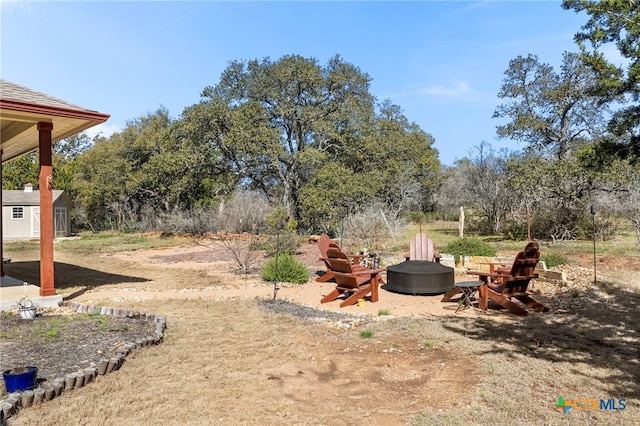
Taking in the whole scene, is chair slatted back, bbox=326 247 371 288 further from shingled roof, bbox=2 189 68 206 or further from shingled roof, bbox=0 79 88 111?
shingled roof, bbox=2 189 68 206

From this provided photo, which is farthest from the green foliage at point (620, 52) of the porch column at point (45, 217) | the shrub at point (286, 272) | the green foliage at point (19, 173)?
the green foliage at point (19, 173)

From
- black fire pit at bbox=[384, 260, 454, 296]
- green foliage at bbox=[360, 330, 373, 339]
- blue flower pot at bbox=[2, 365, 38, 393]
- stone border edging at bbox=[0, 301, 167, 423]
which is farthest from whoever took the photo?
black fire pit at bbox=[384, 260, 454, 296]

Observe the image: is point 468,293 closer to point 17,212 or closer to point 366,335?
point 366,335

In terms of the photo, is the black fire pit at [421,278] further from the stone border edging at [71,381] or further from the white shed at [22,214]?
the white shed at [22,214]

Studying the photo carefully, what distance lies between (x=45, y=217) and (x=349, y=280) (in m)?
4.92

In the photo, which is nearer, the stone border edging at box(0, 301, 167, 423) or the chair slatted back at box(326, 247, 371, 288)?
the stone border edging at box(0, 301, 167, 423)

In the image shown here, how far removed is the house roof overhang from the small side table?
6397mm

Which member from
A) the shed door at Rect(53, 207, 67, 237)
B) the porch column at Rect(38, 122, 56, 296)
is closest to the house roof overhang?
the porch column at Rect(38, 122, 56, 296)

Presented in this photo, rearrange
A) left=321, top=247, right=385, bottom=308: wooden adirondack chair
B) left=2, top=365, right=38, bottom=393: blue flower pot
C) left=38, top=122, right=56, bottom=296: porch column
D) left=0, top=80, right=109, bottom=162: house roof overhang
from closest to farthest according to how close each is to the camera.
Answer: left=2, top=365, right=38, bottom=393: blue flower pot, left=0, top=80, right=109, bottom=162: house roof overhang, left=38, top=122, right=56, bottom=296: porch column, left=321, top=247, right=385, bottom=308: wooden adirondack chair

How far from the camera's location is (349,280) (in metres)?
7.25

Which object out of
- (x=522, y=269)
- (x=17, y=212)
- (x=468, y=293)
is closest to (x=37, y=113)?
(x=468, y=293)

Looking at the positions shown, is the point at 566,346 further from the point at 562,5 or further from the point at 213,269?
the point at 213,269

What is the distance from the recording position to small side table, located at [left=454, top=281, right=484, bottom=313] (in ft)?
21.9

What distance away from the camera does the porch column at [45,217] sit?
22.9 ft
